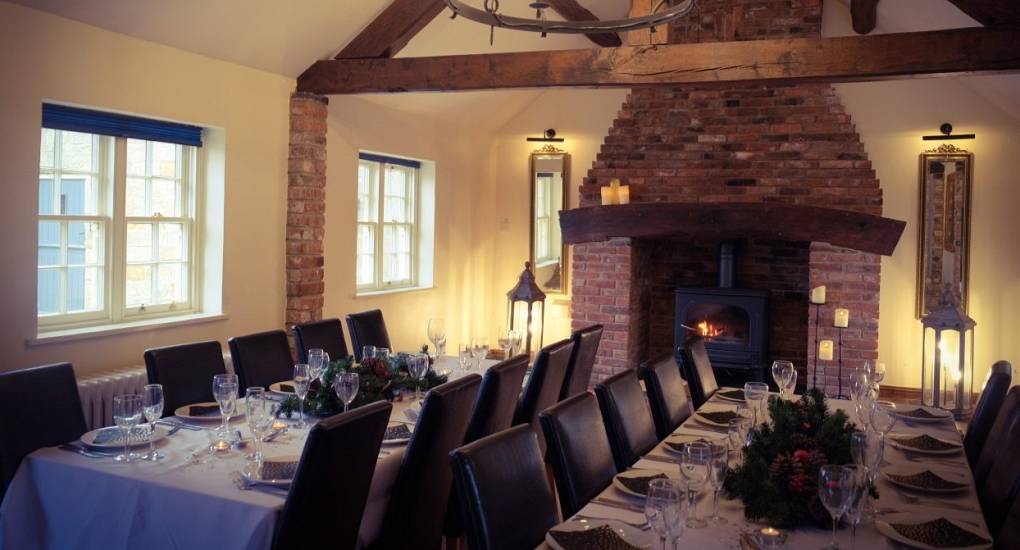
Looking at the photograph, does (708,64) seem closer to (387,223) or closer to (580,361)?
(580,361)

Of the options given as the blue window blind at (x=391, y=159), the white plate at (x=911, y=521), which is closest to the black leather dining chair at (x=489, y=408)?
the white plate at (x=911, y=521)

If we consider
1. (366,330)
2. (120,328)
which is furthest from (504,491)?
(120,328)

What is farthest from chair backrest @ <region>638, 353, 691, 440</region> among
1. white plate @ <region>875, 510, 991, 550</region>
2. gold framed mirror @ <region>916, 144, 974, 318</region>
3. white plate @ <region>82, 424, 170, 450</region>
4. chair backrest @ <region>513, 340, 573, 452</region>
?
gold framed mirror @ <region>916, 144, 974, 318</region>

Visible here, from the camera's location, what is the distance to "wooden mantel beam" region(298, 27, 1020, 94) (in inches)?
178

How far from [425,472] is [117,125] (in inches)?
121

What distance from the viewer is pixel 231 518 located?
2395mm

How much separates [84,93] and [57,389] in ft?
6.80

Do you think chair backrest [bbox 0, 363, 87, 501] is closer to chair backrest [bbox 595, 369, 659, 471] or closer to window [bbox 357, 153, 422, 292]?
chair backrest [bbox 595, 369, 659, 471]

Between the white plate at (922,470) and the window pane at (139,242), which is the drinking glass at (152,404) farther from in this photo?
the window pane at (139,242)

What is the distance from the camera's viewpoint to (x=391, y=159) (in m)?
7.67

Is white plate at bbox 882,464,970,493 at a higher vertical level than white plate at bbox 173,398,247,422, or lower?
lower

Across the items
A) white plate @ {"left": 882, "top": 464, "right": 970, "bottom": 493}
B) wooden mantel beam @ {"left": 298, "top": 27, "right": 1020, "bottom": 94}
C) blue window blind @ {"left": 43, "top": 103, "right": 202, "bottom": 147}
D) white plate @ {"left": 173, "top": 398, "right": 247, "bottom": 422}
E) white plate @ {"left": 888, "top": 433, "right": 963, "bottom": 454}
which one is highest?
wooden mantel beam @ {"left": 298, "top": 27, "right": 1020, "bottom": 94}

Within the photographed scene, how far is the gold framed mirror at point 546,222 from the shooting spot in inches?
335

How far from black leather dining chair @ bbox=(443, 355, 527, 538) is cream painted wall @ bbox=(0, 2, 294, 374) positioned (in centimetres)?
244
